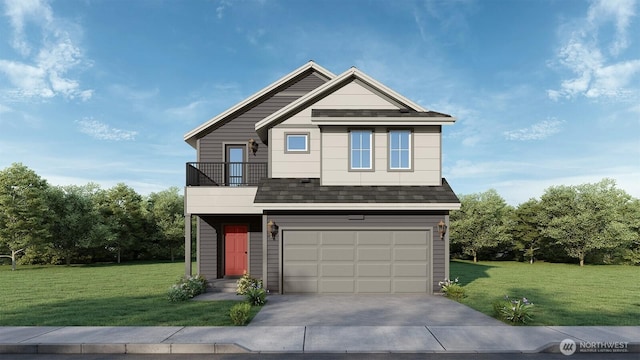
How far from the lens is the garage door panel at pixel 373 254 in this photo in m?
12.3

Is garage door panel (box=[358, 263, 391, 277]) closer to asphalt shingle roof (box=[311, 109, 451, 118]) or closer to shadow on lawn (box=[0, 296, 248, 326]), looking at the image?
shadow on lawn (box=[0, 296, 248, 326])

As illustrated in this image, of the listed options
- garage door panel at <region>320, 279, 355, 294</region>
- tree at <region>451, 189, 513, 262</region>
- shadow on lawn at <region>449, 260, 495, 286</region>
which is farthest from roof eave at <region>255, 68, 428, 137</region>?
tree at <region>451, 189, 513, 262</region>

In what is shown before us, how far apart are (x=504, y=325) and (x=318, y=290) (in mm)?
5945

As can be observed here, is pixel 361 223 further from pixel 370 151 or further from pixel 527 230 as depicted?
pixel 527 230

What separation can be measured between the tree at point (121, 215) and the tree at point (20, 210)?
5.47 m

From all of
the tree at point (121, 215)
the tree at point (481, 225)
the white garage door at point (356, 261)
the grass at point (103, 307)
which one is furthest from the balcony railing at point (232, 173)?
the tree at point (481, 225)

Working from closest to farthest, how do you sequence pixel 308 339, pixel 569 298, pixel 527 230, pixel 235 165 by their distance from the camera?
pixel 308 339 < pixel 569 298 < pixel 235 165 < pixel 527 230

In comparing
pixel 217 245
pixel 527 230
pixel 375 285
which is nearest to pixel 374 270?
pixel 375 285

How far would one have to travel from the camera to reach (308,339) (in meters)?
7.16

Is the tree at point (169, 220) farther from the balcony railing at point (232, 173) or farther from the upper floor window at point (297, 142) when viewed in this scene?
the upper floor window at point (297, 142)

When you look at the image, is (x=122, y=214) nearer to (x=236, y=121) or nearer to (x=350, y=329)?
(x=236, y=121)

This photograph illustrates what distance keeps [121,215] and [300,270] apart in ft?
87.5

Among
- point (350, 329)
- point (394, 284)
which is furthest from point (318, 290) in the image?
point (350, 329)

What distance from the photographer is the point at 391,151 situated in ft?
42.8
